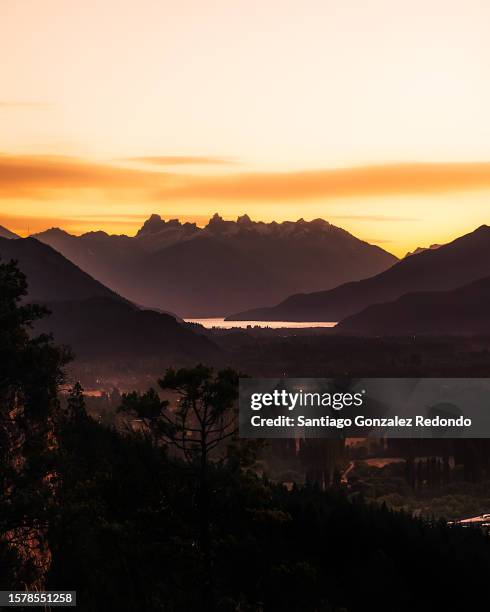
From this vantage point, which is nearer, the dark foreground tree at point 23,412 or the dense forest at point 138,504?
the dense forest at point 138,504

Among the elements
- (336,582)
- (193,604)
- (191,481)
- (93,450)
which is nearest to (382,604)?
(336,582)

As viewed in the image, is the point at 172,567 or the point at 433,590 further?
the point at 433,590

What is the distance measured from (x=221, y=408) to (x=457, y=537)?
62.0 meters

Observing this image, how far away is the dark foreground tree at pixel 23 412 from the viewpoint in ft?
123

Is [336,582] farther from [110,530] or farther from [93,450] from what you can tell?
[110,530]

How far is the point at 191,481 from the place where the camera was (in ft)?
114

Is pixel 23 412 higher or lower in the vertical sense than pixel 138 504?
higher

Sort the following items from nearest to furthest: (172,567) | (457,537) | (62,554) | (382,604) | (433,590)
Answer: (172,567) < (62,554) < (382,604) < (433,590) < (457,537)

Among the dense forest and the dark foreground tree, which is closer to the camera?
the dense forest

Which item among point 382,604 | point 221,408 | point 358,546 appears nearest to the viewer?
point 221,408

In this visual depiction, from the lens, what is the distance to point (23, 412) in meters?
42.6

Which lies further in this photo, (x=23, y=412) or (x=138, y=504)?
(x=23, y=412)

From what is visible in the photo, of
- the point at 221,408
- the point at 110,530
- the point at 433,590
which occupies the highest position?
the point at 221,408

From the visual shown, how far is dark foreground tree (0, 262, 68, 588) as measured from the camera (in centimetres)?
3734
